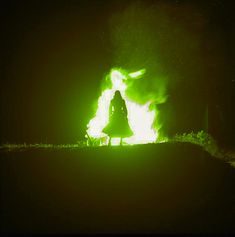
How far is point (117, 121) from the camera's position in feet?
41.8

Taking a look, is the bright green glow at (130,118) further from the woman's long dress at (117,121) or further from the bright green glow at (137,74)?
the woman's long dress at (117,121)

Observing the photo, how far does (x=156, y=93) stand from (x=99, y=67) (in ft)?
8.60

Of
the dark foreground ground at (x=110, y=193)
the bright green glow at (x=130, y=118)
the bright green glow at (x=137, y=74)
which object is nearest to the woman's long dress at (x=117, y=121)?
the bright green glow at (x=130, y=118)

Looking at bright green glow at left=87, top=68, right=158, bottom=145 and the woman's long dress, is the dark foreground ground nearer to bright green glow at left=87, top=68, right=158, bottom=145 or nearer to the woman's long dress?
the woman's long dress

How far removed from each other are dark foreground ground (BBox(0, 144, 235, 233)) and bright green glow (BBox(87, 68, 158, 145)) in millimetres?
2874

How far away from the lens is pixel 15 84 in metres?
16.5

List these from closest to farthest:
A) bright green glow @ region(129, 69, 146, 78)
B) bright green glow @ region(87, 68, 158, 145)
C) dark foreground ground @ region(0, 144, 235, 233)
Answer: dark foreground ground @ region(0, 144, 235, 233)
bright green glow @ region(87, 68, 158, 145)
bright green glow @ region(129, 69, 146, 78)

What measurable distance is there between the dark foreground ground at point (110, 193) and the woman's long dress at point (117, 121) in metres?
1.73

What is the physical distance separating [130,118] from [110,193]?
467 cm

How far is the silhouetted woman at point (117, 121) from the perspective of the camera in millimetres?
12750

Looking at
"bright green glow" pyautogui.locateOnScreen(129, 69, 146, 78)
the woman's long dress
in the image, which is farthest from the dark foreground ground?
"bright green glow" pyautogui.locateOnScreen(129, 69, 146, 78)

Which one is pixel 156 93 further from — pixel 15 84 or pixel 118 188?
pixel 118 188

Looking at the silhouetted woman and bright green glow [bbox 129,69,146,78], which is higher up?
bright green glow [bbox 129,69,146,78]

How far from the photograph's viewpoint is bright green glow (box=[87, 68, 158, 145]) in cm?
1409
